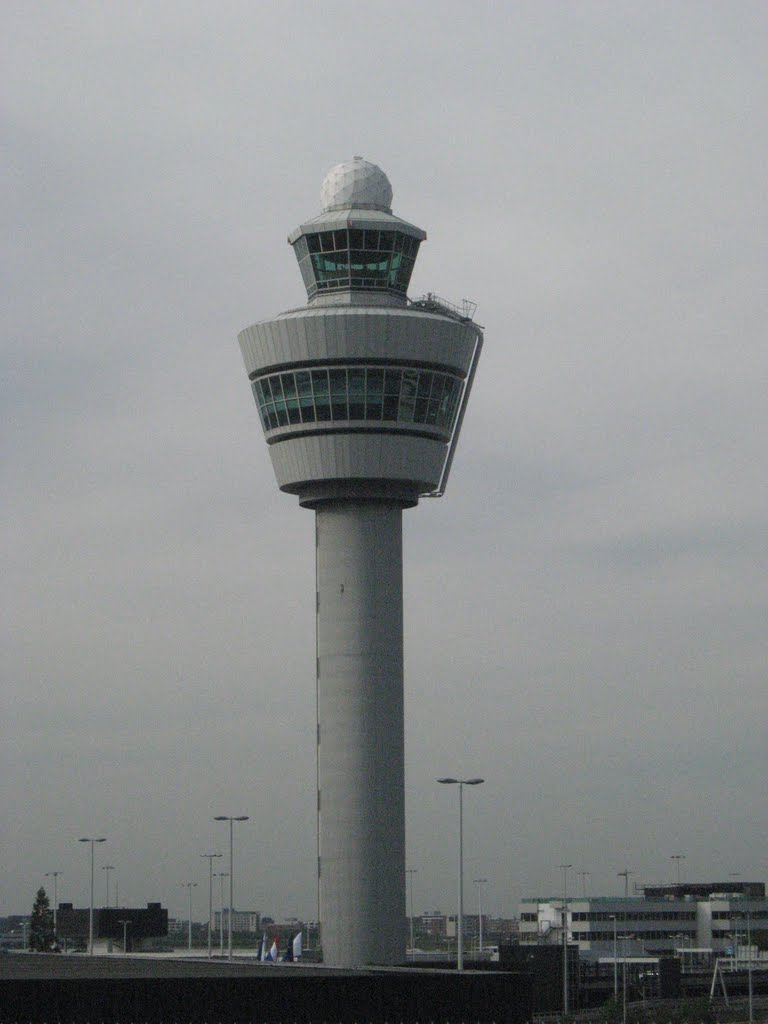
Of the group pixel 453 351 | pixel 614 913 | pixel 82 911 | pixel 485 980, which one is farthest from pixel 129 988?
pixel 614 913

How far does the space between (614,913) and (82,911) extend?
5449 centimetres

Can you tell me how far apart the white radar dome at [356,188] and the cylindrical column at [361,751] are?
17235 mm

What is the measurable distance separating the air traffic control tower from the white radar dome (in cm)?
130

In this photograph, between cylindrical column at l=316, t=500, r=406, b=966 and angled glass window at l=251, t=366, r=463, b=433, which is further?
angled glass window at l=251, t=366, r=463, b=433

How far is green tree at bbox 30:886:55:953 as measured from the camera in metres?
146

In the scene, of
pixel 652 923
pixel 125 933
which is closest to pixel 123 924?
pixel 125 933

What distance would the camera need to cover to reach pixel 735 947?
16662cm

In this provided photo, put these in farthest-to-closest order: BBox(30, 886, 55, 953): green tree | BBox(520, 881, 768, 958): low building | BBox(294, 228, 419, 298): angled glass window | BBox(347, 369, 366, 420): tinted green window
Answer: BBox(520, 881, 768, 958): low building < BBox(30, 886, 55, 953): green tree < BBox(294, 228, 419, 298): angled glass window < BBox(347, 369, 366, 420): tinted green window

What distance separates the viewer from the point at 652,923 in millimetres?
176000

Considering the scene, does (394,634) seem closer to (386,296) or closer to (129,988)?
(386,296)

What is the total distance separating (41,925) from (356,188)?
87863 mm

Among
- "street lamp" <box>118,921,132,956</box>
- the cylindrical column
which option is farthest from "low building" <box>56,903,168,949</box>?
the cylindrical column

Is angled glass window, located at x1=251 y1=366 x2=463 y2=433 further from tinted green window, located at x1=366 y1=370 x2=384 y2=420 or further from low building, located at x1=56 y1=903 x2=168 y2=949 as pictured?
low building, located at x1=56 y1=903 x2=168 y2=949

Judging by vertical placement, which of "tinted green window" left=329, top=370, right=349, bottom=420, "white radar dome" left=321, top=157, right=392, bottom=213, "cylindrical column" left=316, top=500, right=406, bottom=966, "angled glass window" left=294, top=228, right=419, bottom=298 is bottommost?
"cylindrical column" left=316, top=500, right=406, bottom=966
